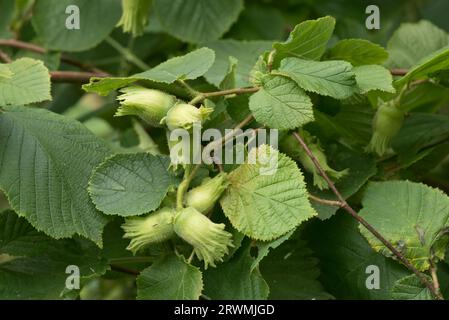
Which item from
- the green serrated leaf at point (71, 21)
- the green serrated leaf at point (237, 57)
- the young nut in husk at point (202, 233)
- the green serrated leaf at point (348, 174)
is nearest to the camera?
the young nut in husk at point (202, 233)

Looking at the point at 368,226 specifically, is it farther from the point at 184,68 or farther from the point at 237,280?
the point at 184,68

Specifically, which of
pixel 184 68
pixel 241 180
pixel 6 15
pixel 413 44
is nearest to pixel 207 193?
pixel 241 180

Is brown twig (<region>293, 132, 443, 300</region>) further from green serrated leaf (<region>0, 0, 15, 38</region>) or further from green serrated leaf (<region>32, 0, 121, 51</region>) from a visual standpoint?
Result: green serrated leaf (<region>0, 0, 15, 38</region>)

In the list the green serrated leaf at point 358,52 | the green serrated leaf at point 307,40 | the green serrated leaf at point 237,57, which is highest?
the green serrated leaf at point 237,57

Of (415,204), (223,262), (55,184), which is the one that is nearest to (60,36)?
(55,184)

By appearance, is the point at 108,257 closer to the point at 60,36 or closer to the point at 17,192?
the point at 17,192

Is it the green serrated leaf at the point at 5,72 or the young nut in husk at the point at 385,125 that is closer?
the green serrated leaf at the point at 5,72

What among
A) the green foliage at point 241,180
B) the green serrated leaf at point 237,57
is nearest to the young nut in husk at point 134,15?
the green foliage at point 241,180

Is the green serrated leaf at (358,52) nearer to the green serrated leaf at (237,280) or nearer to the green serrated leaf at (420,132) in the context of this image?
the green serrated leaf at (420,132)
